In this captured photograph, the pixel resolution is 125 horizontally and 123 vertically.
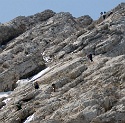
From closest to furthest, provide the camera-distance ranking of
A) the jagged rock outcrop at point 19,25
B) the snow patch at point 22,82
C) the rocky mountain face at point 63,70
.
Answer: the rocky mountain face at point 63,70 < the snow patch at point 22,82 < the jagged rock outcrop at point 19,25

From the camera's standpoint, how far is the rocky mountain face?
4006cm

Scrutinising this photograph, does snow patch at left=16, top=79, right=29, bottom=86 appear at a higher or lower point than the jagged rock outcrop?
lower

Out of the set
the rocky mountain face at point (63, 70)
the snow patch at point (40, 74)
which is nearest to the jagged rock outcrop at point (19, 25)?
the rocky mountain face at point (63, 70)

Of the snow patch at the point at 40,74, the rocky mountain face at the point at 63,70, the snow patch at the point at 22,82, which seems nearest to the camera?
the rocky mountain face at the point at 63,70

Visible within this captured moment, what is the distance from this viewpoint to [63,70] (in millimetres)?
52062

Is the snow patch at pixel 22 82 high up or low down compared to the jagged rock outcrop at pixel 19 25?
down

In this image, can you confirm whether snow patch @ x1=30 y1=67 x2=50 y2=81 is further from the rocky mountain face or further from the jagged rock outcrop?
the jagged rock outcrop

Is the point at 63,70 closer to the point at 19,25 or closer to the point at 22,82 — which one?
the point at 22,82

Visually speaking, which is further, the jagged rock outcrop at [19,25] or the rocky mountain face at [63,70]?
the jagged rock outcrop at [19,25]

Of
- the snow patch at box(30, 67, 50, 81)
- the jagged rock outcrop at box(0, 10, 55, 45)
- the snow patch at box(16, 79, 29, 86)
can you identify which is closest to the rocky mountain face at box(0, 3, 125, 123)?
the snow patch at box(16, 79, 29, 86)

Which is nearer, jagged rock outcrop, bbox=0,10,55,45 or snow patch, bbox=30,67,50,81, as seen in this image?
snow patch, bbox=30,67,50,81

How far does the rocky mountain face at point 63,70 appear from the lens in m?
40.1

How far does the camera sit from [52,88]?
47344 millimetres

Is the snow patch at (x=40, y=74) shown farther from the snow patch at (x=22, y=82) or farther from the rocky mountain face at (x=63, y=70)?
the snow patch at (x=22, y=82)
